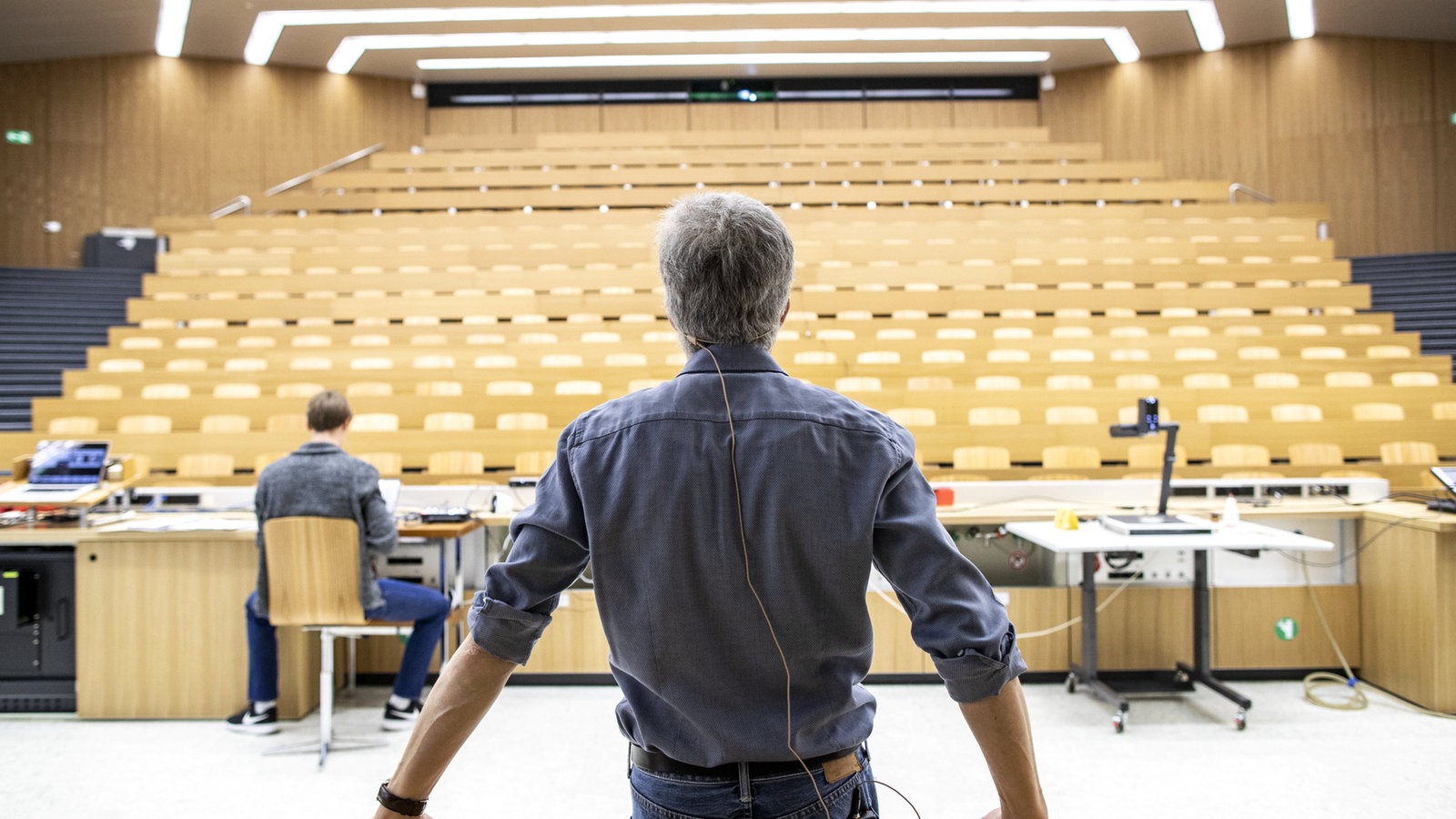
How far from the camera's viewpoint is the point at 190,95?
8750 millimetres

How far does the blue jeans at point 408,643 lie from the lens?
2391mm

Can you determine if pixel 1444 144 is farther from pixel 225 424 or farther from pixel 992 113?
pixel 225 424

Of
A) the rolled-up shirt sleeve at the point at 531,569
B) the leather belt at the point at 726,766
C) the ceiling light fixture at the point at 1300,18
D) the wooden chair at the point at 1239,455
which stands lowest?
the leather belt at the point at 726,766

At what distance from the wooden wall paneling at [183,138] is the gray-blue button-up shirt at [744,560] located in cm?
977

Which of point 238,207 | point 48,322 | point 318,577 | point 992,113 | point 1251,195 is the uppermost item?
point 992,113

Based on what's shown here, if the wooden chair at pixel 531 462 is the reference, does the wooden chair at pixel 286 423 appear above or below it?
above

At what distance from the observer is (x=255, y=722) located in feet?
8.06

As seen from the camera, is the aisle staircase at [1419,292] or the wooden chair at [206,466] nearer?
the wooden chair at [206,466]

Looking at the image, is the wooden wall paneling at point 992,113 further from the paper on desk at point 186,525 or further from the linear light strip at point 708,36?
the paper on desk at point 186,525

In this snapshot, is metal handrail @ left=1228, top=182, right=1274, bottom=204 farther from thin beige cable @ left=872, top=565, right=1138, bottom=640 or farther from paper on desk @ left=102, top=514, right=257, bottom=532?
paper on desk @ left=102, top=514, right=257, bottom=532

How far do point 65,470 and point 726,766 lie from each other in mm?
2980

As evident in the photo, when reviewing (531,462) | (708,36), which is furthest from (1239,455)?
(708,36)

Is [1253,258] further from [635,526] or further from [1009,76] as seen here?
[635,526]

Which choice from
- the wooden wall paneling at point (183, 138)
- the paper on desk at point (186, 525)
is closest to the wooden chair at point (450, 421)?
the paper on desk at point (186, 525)
